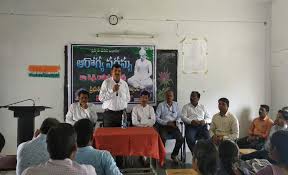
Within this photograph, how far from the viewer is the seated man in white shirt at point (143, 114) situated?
5257 mm

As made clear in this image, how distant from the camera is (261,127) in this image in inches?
215

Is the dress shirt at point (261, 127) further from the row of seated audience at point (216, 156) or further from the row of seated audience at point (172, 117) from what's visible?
the row of seated audience at point (216, 156)

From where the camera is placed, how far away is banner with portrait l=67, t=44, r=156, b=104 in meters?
5.66

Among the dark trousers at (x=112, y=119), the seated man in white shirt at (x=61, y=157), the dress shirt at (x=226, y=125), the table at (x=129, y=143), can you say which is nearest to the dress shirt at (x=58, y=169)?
the seated man in white shirt at (x=61, y=157)

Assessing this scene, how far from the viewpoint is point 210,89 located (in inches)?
240

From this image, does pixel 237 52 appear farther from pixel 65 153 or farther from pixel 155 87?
pixel 65 153

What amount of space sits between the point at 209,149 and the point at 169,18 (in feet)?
15.1

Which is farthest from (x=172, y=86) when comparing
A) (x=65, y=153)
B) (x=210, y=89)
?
(x=65, y=153)

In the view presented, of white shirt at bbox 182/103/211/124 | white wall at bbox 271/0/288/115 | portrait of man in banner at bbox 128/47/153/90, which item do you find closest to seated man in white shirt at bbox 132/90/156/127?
portrait of man in banner at bbox 128/47/153/90

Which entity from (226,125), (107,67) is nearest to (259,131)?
(226,125)

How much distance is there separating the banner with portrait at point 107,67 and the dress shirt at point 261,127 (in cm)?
195

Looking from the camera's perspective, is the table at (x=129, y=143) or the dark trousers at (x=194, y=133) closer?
the table at (x=129, y=143)

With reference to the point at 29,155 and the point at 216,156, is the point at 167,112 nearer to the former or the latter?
the point at 29,155

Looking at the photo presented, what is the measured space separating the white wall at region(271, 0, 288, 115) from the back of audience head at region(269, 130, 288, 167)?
4.52 m
